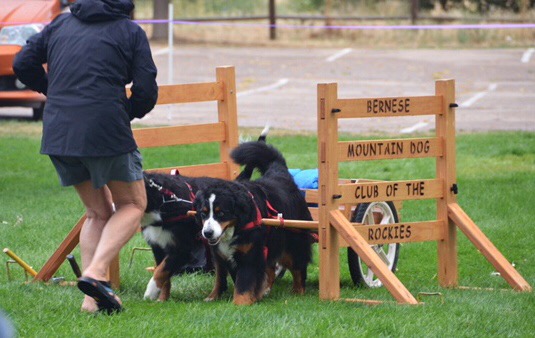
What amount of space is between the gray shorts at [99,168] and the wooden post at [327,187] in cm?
120

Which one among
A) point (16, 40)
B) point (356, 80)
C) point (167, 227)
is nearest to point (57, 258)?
point (167, 227)

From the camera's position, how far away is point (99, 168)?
18.2 ft

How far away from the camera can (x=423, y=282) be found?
737 centimetres

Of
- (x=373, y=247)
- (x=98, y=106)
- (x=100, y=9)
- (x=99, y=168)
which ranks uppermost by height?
(x=100, y=9)

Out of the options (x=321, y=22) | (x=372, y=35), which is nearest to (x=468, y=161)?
(x=372, y=35)

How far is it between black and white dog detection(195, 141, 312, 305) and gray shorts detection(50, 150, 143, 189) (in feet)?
1.90

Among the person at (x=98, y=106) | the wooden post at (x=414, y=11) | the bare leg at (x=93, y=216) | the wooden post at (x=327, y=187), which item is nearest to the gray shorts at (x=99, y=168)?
the person at (x=98, y=106)

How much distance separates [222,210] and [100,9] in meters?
1.34

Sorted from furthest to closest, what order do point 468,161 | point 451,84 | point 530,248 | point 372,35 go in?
1. point 372,35
2. point 468,161
3. point 530,248
4. point 451,84

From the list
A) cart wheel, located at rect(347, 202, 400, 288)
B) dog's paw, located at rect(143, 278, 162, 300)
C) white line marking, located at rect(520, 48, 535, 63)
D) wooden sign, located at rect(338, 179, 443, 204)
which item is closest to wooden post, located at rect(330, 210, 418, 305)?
wooden sign, located at rect(338, 179, 443, 204)

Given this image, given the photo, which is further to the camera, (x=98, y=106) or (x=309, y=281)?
(x=309, y=281)

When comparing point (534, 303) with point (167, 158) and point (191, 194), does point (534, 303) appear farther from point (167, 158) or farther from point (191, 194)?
point (167, 158)

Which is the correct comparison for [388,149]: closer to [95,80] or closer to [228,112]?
[228,112]

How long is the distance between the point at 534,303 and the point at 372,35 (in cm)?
2369
